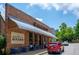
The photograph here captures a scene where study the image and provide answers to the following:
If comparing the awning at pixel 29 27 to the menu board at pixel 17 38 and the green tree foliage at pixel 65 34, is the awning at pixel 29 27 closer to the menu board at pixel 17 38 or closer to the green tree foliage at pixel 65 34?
the green tree foliage at pixel 65 34

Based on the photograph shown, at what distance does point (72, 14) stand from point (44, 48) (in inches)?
145

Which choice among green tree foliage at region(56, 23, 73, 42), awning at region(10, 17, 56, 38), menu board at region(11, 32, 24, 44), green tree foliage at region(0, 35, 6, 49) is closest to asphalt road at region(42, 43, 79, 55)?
green tree foliage at region(56, 23, 73, 42)

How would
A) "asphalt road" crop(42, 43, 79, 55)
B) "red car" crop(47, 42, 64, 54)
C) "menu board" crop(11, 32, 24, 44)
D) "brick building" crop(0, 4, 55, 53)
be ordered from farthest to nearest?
"menu board" crop(11, 32, 24, 44), "red car" crop(47, 42, 64, 54), "asphalt road" crop(42, 43, 79, 55), "brick building" crop(0, 4, 55, 53)

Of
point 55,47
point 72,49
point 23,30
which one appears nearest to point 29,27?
point 23,30

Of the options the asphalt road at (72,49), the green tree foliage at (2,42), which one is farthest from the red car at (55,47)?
the green tree foliage at (2,42)

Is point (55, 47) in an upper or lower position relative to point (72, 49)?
upper

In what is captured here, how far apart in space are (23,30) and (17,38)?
3.00ft

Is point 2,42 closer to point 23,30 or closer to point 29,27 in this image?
point 23,30

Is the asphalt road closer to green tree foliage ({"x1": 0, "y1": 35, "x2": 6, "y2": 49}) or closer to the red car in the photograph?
the red car

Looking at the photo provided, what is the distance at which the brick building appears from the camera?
17.9m

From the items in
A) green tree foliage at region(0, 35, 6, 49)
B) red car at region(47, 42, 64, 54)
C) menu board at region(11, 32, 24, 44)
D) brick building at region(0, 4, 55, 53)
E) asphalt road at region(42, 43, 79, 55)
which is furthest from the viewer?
menu board at region(11, 32, 24, 44)

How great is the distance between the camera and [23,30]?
1969cm

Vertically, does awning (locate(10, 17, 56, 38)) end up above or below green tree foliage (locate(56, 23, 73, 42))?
Result: above
